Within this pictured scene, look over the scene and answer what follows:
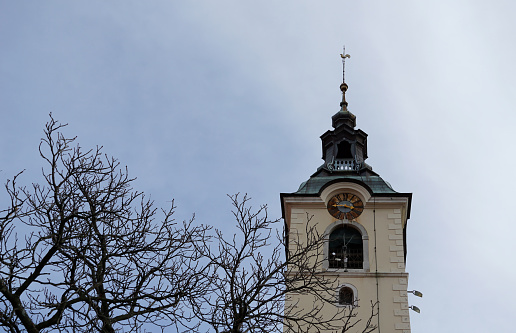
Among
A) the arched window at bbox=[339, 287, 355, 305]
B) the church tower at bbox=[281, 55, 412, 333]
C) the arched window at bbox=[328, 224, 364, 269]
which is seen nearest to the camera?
the church tower at bbox=[281, 55, 412, 333]

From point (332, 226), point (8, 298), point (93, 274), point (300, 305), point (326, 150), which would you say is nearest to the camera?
point (8, 298)

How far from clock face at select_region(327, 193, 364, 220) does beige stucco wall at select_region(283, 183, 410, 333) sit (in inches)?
4.9

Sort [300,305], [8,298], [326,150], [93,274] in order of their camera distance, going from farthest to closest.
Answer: [326,150], [300,305], [93,274], [8,298]

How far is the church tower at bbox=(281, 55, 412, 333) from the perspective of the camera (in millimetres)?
18969

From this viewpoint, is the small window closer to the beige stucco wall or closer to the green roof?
the green roof

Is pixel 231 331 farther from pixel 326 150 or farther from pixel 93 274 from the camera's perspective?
pixel 326 150

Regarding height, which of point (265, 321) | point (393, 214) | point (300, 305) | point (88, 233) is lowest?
point (265, 321)

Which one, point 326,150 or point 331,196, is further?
point 326,150

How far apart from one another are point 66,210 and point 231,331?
2.35 meters

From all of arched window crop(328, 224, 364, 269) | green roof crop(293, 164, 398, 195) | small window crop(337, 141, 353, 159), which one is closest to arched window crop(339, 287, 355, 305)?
arched window crop(328, 224, 364, 269)

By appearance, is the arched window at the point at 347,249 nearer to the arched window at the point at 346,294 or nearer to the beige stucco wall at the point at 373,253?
the beige stucco wall at the point at 373,253

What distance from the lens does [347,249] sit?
20.5m

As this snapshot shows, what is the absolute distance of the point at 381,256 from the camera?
2008cm

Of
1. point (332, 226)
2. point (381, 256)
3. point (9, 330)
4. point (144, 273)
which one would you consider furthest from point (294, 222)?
point (9, 330)
